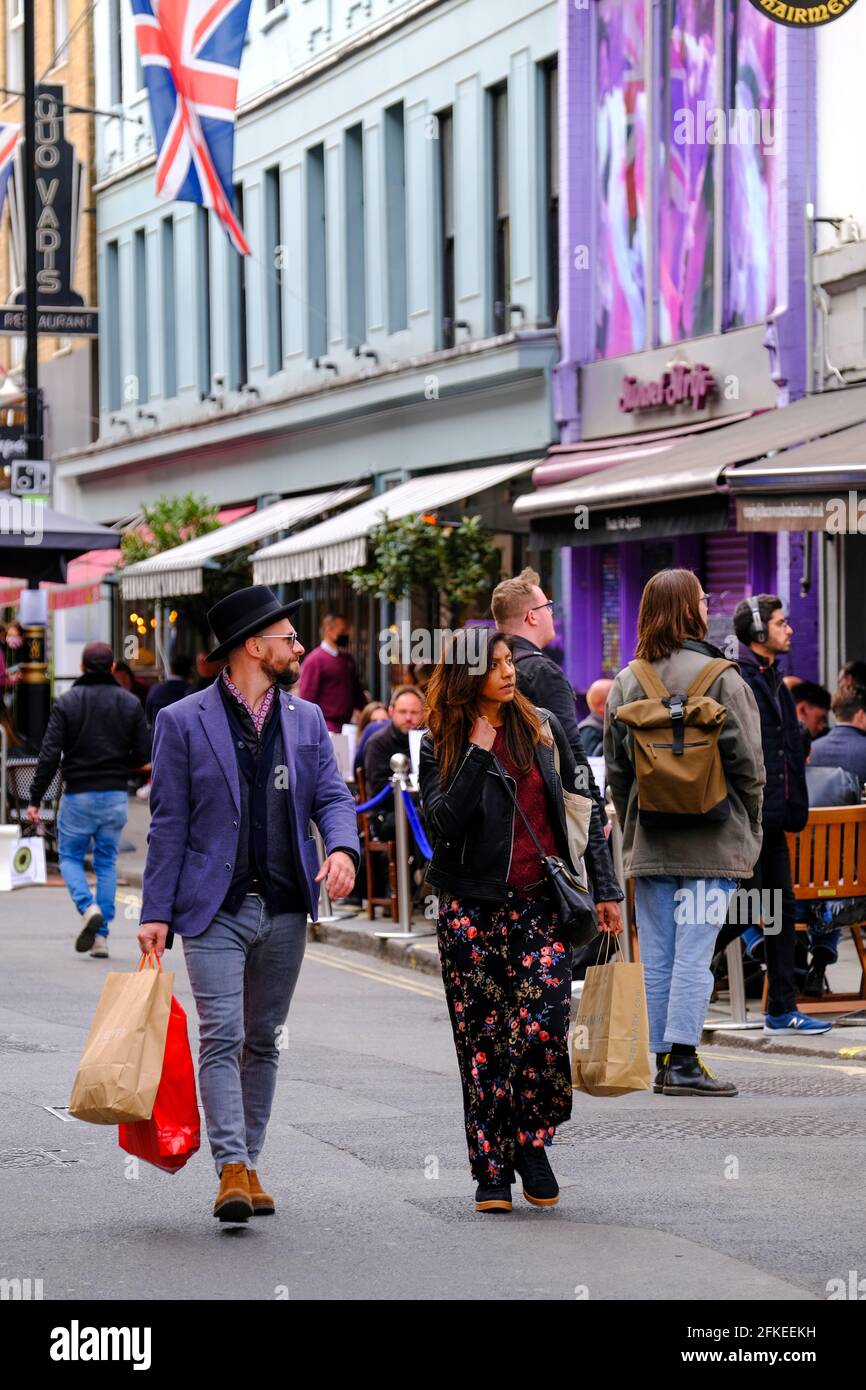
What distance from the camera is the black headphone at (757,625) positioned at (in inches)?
426

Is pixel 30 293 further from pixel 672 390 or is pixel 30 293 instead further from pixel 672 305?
pixel 672 390

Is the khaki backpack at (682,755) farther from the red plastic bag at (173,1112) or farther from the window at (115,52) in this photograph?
the window at (115,52)

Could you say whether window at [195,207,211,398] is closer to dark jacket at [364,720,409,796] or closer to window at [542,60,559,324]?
window at [542,60,559,324]

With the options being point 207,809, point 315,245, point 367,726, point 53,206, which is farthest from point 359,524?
A: point 207,809

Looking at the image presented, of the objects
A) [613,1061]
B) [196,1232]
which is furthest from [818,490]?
[196,1232]

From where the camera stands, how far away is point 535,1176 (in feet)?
24.2

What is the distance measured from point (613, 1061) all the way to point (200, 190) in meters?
18.1

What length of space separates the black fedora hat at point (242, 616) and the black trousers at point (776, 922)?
13.3 ft


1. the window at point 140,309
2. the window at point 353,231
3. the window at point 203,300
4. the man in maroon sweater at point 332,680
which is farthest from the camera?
the window at point 140,309

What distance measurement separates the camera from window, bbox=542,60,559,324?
23906 mm

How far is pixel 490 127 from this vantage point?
2506 cm

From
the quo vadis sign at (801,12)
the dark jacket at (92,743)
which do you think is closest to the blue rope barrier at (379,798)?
the dark jacket at (92,743)

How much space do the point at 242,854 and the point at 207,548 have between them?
70.2ft

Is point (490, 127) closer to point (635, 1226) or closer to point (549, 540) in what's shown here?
point (549, 540)
